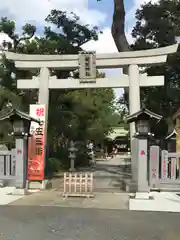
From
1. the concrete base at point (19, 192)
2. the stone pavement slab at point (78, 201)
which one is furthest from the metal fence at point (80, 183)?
the concrete base at point (19, 192)

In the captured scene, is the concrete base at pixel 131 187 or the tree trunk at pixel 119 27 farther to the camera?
the tree trunk at pixel 119 27

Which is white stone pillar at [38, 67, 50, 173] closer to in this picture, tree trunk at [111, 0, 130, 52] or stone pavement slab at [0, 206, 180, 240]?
tree trunk at [111, 0, 130, 52]

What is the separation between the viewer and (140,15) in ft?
86.3

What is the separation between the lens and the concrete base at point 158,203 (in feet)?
36.9

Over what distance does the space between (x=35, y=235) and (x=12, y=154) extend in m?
7.80

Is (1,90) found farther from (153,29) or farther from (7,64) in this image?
(153,29)

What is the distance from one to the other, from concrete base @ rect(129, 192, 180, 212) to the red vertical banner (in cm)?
427

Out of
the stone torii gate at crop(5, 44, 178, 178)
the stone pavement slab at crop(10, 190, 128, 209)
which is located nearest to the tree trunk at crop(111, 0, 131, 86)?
the stone torii gate at crop(5, 44, 178, 178)

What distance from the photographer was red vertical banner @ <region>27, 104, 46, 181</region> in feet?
50.9

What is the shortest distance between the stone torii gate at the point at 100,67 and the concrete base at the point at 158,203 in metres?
4.02

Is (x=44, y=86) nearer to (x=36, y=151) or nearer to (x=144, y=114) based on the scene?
(x=36, y=151)

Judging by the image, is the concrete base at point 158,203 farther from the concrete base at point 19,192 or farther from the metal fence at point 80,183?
the concrete base at point 19,192

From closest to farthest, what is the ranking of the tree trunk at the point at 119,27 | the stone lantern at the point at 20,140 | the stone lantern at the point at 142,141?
the stone lantern at the point at 142,141 < the stone lantern at the point at 20,140 < the tree trunk at the point at 119,27

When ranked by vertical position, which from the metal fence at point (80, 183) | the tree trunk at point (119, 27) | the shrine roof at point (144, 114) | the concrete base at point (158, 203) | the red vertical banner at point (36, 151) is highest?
the tree trunk at point (119, 27)
